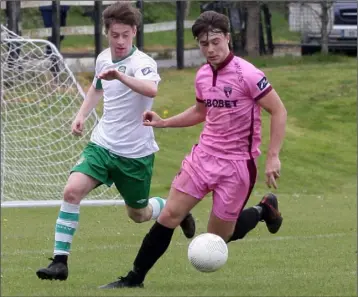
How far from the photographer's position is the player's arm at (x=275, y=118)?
7020 mm

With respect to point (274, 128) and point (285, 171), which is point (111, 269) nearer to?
point (274, 128)

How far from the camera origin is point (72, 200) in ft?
24.9

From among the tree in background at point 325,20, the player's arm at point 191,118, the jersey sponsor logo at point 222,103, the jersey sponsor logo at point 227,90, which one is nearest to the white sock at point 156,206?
the player's arm at point 191,118

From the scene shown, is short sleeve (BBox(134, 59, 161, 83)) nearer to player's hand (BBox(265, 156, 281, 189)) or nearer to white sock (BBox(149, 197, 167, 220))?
player's hand (BBox(265, 156, 281, 189))

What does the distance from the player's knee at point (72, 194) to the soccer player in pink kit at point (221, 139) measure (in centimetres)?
64

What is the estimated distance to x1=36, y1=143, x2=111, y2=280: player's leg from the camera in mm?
7467

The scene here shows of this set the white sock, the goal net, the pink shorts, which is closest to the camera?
the pink shorts

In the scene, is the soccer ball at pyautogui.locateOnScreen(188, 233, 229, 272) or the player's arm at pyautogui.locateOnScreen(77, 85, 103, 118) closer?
the soccer ball at pyautogui.locateOnScreen(188, 233, 229, 272)

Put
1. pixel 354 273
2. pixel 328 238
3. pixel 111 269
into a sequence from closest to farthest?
pixel 354 273, pixel 111 269, pixel 328 238

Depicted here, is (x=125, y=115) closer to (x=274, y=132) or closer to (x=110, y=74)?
(x=110, y=74)

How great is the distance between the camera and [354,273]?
774 cm

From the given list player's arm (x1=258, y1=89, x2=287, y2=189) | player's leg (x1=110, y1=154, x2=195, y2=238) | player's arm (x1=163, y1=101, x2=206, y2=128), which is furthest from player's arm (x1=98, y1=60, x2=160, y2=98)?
player's arm (x1=258, y1=89, x2=287, y2=189)

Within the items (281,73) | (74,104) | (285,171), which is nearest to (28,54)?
(74,104)

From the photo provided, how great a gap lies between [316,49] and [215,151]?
60.5 feet
